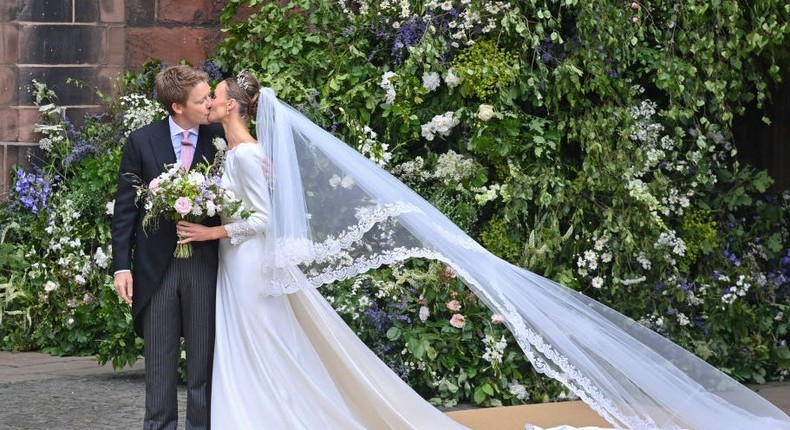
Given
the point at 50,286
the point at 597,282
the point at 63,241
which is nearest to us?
the point at 597,282

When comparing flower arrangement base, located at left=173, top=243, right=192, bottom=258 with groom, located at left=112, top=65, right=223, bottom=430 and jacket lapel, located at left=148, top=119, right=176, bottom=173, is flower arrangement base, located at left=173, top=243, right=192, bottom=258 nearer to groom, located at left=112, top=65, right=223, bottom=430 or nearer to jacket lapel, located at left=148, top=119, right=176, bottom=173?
groom, located at left=112, top=65, right=223, bottom=430

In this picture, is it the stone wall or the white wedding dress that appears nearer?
the white wedding dress

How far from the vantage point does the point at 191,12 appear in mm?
9359

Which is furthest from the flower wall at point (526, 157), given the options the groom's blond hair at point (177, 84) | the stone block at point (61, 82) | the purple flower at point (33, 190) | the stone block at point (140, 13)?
the groom's blond hair at point (177, 84)

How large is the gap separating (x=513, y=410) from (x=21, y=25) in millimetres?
4821

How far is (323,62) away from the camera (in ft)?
26.6

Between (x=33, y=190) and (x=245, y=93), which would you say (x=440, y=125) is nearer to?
(x=245, y=93)

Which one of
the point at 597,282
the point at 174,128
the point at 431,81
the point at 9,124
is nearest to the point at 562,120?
the point at 431,81

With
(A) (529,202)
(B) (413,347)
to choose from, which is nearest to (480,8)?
(A) (529,202)

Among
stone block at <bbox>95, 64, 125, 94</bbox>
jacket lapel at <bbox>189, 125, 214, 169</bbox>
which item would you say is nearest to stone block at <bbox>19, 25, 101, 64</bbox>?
stone block at <bbox>95, 64, 125, 94</bbox>

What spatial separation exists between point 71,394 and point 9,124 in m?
2.97

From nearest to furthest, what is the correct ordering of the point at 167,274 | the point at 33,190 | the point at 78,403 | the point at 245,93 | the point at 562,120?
the point at 167,274
the point at 245,93
the point at 78,403
the point at 562,120
the point at 33,190

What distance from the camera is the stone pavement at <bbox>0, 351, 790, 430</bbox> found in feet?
20.9

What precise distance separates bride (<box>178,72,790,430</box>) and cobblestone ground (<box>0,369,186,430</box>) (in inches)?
53.2
